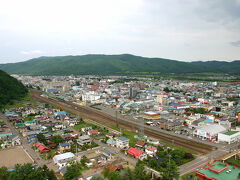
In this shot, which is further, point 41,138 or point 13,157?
point 41,138

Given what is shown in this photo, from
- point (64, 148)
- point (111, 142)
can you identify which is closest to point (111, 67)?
point (111, 142)

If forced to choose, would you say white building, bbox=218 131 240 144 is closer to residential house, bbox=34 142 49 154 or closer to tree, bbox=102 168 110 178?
tree, bbox=102 168 110 178

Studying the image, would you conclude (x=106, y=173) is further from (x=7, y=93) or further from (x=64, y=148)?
(x=7, y=93)

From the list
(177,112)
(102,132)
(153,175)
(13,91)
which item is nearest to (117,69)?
(13,91)

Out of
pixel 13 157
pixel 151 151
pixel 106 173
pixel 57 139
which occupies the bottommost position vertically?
pixel 13 157

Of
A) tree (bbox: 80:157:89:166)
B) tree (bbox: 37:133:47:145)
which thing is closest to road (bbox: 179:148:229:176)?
tree (bbox: 80:157:89:166)

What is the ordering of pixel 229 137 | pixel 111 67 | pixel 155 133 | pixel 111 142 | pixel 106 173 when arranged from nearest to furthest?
pixel 106 173
pixel 111 142
pixel 229 137
pixel 155 133
pixel 111 67

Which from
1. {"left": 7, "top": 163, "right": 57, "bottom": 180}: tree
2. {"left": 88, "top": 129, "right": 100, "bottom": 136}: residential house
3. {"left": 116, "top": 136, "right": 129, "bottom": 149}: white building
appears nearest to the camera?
{"left": 7, "top": 163, "right": 57, "bottom": 180}: tree

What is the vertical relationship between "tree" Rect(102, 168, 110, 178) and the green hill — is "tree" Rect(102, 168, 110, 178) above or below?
below
